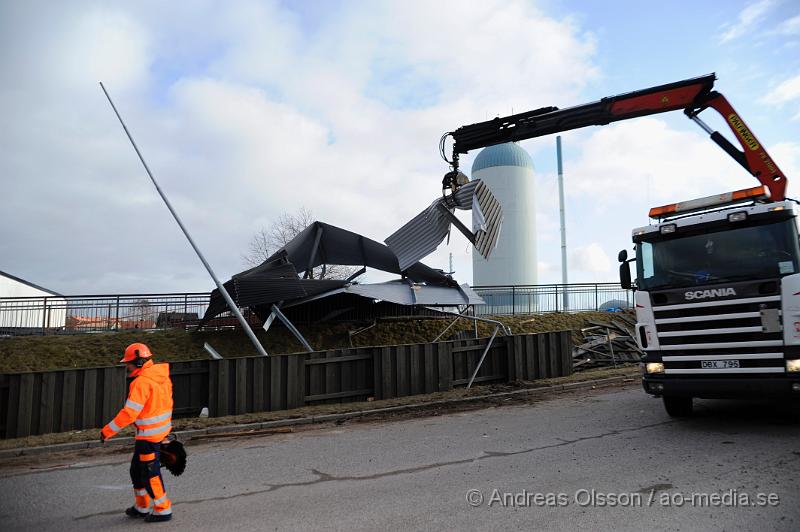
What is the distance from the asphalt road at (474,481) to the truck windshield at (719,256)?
6.92ft

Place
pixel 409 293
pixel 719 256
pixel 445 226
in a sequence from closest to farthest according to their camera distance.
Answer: pixel 719 256 < pixel 445 226 < pixel 409 293

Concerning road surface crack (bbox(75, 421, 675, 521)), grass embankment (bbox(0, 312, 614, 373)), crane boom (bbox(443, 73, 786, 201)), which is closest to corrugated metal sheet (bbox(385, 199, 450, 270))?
crane boom (bbox(443, 73, 786, 201))

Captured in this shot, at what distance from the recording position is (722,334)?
768cm

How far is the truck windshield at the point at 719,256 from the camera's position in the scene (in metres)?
7.55

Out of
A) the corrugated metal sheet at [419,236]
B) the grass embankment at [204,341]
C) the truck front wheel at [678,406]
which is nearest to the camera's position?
the truck front wheel at [678,406]

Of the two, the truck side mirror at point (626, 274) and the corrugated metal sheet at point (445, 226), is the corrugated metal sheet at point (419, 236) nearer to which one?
the corrugated metal sheet at point (445, 226)

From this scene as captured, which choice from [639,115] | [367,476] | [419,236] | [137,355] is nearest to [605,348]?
[419,236]

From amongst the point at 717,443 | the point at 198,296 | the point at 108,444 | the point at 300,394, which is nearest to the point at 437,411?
the point at 300,394

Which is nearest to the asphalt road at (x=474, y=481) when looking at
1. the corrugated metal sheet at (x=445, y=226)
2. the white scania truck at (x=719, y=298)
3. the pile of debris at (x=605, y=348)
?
the white scania truck at (x=719, y=298)

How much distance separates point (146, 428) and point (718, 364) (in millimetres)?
7476

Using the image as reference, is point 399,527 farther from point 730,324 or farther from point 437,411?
point 437,411

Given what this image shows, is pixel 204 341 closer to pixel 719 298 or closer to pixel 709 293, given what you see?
pixel 709 293

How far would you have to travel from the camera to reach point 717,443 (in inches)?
288

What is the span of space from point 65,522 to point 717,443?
25.8 ft
